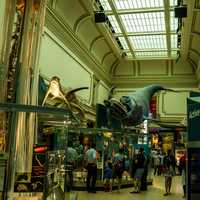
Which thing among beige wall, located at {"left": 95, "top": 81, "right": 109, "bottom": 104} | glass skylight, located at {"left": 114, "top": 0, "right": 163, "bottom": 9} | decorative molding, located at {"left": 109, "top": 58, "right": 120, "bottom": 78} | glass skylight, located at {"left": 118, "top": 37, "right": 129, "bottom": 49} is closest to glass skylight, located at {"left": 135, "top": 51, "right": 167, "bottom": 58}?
glass skylight, located at {"left": 118, "top": 37, "right": 129, "bottom": 49}

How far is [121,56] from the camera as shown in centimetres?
2034

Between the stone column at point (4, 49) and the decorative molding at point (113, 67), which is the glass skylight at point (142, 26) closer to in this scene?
the decorative molding at point (113, 67)

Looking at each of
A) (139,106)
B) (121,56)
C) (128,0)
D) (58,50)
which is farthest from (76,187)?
(121,56)

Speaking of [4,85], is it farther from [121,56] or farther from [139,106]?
[121,56]

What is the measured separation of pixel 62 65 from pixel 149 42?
625 centimetres

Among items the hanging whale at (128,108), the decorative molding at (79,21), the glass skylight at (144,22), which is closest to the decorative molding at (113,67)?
the glass skylight at (144,22)

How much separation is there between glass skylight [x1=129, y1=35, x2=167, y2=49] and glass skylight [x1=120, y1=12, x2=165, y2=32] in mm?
774

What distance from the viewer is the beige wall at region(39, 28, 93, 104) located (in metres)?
11.3

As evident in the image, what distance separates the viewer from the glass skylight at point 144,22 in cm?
1460

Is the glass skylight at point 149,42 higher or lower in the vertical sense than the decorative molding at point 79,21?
higher

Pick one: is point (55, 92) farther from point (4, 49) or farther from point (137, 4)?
point (4, 49)

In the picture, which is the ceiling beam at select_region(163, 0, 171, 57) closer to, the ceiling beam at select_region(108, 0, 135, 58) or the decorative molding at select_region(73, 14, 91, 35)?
the ceiling beam at select_region(108, 0, 135, 58)

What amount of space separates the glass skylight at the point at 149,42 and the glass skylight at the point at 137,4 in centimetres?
306

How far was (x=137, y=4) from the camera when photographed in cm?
1379
